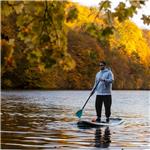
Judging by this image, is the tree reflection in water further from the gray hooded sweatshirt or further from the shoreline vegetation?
the shoreline vegetation

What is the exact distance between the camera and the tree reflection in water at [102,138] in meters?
12.8

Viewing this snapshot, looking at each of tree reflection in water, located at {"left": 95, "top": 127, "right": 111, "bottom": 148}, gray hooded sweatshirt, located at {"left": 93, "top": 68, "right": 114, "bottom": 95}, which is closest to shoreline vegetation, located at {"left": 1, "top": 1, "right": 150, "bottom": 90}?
gray hooded sweatshirt, located at {"left": 93, "top": 68, "right": 114, "bottom": 95}

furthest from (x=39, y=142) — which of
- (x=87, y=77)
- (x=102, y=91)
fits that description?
(x=87, y=77)

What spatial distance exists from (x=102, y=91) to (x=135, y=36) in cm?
11586

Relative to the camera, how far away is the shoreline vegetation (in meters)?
6.95

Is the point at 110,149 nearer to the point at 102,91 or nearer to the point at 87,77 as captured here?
the point at 102,91

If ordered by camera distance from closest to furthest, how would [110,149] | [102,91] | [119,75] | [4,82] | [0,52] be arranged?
[0,52], [110,149], [102,91], [4,82], [119,75]

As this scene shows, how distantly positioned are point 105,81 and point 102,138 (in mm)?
4046

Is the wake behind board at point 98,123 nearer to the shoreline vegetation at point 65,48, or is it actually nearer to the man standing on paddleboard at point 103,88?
the man standing on paddleboard at point 103,88

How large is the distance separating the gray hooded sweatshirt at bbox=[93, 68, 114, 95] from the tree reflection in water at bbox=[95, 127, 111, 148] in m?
1.81

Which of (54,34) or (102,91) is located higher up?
(54,34)

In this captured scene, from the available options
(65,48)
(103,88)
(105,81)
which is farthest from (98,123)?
(65,48)

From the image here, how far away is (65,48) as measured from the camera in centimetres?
706

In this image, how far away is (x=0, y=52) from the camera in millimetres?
6609
